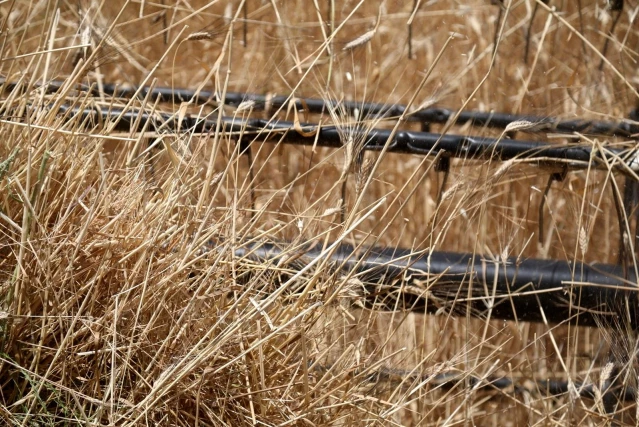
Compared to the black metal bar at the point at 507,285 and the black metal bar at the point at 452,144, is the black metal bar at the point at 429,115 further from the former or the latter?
the black metal bar at the point at 507,285

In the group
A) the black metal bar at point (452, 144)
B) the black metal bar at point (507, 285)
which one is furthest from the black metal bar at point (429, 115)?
the black metal bar at point (507, 285)

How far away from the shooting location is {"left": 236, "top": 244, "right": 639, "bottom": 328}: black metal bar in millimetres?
775

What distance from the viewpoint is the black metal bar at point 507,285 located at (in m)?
0.78

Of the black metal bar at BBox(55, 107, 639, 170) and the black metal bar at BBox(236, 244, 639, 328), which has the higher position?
the black metal bar at BBox(55, 107, 639, 170)

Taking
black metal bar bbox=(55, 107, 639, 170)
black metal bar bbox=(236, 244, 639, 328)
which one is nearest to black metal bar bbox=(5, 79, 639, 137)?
black metal bar bbox=(55, 107, 639, 170)

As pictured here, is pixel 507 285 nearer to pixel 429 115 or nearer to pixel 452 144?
pixel 452 144

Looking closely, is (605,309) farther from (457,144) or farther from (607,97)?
(607,97)

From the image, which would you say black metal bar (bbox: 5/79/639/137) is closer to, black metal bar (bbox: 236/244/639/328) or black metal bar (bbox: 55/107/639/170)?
black metal bar (bbox: 55/107/639/170)

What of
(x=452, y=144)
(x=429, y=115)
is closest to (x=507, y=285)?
(x=452, y=144)

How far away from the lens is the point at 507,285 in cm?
81

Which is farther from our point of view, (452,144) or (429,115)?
(429,115)

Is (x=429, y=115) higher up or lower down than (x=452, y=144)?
lower down

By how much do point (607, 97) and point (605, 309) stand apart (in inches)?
24.2

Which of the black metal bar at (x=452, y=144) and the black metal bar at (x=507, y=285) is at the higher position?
the black metal bar at (x=452, y=144)
